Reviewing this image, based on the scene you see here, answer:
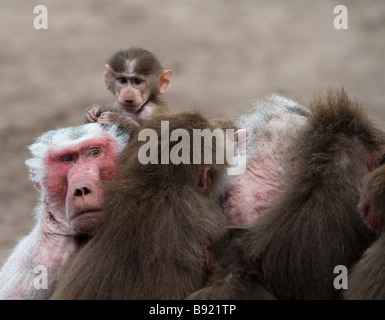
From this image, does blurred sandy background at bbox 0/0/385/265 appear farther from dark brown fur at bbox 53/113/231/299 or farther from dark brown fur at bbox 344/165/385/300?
dark brown fur at bbox 344/165/385/300

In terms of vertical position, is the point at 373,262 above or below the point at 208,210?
below

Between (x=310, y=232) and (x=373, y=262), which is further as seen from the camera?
(x=310, y=232)

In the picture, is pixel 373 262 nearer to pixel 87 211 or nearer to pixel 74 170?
pixel 87 211

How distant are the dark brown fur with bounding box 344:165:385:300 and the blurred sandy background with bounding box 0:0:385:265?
334 inches

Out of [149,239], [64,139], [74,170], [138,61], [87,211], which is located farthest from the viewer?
[138,61]

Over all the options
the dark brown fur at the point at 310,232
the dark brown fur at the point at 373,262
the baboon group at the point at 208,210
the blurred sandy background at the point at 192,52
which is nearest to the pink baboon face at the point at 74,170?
the baboon group at the point at 208,210

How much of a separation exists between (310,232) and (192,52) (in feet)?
35.0

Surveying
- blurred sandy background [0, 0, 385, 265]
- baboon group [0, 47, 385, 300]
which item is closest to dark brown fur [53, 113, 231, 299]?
baboon group [0, 47, 385, 300]

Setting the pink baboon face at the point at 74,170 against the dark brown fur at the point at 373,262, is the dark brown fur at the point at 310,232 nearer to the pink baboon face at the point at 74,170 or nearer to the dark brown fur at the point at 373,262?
the dark brown fur at the point at 373,262

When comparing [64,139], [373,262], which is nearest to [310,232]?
[373,262]

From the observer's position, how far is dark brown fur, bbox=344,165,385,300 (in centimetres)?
341

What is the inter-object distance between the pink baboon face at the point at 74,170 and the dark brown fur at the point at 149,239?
0.74 ft

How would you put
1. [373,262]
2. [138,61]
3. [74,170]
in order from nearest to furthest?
[373,262]
[74,170]
[138,61]

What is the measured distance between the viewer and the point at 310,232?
12.1 feet
